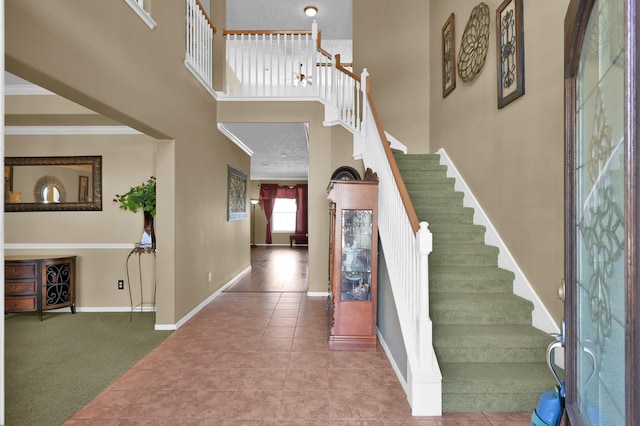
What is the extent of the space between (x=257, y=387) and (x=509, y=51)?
373 centimetres

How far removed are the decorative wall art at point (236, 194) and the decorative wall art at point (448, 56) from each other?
3.81 m

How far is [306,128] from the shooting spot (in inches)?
225

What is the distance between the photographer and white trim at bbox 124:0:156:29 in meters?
2.87

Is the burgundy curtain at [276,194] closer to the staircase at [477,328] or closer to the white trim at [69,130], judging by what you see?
the white trim at [69,130]

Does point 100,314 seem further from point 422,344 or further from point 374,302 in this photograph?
point 422,344

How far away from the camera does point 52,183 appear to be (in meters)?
4.45

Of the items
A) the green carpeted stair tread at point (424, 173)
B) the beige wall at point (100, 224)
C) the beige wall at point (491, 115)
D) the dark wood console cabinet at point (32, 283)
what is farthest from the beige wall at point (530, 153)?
the dark wood console cabinet at point (32, 283)

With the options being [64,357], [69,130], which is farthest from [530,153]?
[69,130]

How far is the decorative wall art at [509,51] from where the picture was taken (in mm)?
3014

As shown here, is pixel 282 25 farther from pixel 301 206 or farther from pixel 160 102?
pixel 301 206

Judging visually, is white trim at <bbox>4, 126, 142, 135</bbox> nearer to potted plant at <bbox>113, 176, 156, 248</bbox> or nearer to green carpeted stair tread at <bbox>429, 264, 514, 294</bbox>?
potted plant at <bbox>113, 176, 156, 248</bbox>

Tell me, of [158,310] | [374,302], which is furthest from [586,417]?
[158,310]

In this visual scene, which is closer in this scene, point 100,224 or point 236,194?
point 100,224

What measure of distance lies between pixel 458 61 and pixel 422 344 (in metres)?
3.75
